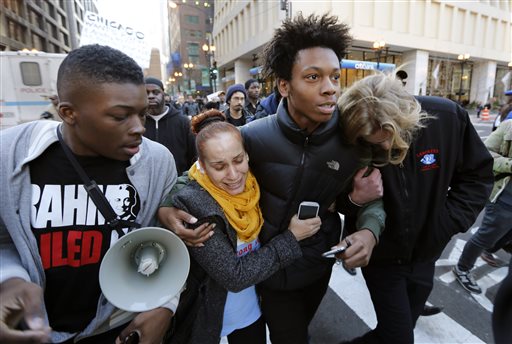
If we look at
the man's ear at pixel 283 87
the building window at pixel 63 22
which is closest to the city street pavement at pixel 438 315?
→ the man's ear at pixel 283 87

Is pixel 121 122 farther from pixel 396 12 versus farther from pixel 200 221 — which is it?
pixel 396 12

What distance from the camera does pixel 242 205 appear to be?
1.62 metres

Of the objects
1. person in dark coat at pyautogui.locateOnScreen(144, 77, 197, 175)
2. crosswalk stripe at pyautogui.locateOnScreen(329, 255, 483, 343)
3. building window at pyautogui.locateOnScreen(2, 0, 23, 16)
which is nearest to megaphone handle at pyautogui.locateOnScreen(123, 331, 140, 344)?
crosswalk stripe at pyautogui.locateOnScreen(329, 255, 483, 343)

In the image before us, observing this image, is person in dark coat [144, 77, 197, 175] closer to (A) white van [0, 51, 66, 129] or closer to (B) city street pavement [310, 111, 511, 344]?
(B) city street pavement [310, 111, 511, 344]

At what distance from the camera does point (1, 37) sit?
82.0 ft

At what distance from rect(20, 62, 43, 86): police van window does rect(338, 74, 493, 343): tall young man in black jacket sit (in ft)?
42.0

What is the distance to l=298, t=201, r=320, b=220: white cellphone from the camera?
1.71 m

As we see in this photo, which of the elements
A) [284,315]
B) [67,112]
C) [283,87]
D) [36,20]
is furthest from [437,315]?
[36,20]

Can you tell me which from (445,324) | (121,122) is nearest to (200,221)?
(121,122)

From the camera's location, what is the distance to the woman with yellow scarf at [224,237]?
1.51m

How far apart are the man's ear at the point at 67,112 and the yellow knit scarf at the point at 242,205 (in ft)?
2.12

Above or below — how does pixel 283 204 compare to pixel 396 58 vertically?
below

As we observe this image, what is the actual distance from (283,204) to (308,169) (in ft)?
0.86

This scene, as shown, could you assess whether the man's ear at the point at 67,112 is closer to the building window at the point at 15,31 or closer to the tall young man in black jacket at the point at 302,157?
the tall young man in black jacket at the point at 302,157
